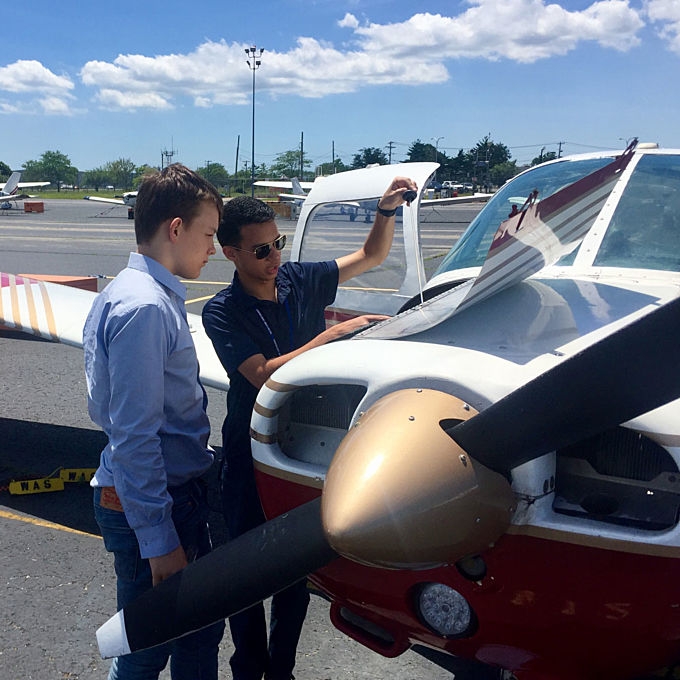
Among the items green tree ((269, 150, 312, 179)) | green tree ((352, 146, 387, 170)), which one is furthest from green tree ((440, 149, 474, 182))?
green tree ((269, 150, 312, 179))

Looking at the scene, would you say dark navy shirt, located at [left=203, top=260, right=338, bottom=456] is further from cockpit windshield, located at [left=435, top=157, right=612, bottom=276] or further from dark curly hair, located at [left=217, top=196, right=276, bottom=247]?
cockpit windshield, located at [left=435, top=157, right=612, bottom=276]

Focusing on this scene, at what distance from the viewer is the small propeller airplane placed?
4.75 ft

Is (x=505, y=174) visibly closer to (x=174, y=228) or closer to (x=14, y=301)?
(x=174, y=228)

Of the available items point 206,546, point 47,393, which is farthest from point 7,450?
point 206,546

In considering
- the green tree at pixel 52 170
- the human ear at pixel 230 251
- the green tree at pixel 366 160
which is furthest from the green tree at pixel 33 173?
the human ear at pixel 230 251

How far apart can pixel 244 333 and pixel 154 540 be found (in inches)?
33.1

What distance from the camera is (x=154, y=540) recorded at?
1932 millimetres

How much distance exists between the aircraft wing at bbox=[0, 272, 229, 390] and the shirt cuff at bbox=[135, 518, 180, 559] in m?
2.33

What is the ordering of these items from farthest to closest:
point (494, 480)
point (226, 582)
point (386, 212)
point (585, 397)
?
point (386, 212), point (226, 582), point (494, 480), point (585, 397)

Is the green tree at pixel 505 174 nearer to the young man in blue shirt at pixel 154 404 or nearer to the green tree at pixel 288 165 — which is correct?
the young man in blue shirt at pixel 154 404

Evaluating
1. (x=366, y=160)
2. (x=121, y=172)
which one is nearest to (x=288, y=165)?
(x=121, y=172)

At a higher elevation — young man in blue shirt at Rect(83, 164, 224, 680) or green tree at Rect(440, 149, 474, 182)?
green tree at Rect(440, 149, 474, 182)

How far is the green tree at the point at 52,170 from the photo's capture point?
151m

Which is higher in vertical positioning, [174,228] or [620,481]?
[174,228]
